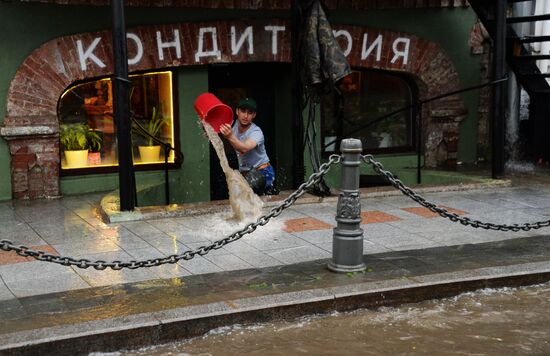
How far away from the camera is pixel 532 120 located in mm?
14305

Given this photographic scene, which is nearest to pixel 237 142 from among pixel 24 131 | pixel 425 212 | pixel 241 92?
pixel 425 212

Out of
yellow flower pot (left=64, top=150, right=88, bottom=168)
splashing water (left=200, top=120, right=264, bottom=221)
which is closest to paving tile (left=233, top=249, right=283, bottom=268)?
splashing water (left=200, top=120, right=264, bottom=221)

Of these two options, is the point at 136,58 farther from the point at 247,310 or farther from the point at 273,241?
the point at 247,310

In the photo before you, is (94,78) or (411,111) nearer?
(94,78)

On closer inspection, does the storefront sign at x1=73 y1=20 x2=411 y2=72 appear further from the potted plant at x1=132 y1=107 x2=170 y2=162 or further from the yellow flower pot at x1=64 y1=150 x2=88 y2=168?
the yellow flower pot at x1=64 y1=150 x2=88 y2=168

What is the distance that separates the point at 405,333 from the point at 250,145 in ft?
13.4

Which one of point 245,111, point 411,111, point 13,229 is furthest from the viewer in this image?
point 411,111

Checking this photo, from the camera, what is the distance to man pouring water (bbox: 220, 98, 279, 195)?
948 centimetres

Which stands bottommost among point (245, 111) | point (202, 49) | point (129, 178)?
point (129, 178)

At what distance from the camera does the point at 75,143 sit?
37.8 feet

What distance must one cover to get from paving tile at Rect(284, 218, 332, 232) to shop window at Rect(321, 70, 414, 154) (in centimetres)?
421

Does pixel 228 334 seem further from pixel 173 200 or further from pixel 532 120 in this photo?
pixel 532 120

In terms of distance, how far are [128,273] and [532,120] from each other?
9.76 metres

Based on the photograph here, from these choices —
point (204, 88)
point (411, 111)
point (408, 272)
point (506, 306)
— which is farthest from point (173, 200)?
point (506, 306)
